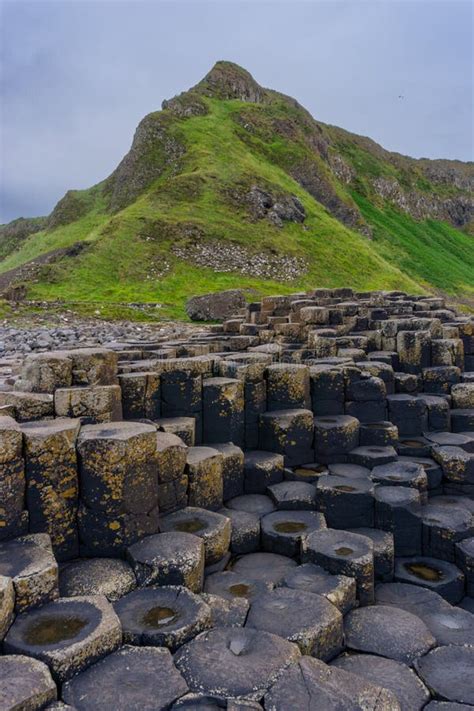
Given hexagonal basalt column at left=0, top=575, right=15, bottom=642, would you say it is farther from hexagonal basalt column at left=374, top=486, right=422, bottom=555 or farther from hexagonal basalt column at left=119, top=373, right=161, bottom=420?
hexagonal basalt column at left=374, top=486, right=422, bottom=555

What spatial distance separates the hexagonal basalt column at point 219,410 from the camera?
304 inches

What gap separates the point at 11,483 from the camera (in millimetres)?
4676

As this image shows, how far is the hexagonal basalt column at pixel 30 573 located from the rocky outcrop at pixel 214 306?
21717mm

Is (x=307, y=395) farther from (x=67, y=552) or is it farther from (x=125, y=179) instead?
(x=125, y=179)

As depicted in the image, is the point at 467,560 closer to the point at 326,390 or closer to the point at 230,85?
the point at 326,390

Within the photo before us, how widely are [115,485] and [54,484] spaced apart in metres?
0.57

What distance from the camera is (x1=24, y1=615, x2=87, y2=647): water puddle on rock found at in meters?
3.69

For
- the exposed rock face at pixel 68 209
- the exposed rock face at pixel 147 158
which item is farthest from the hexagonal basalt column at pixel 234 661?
the exposed rock face at pixel 68 209

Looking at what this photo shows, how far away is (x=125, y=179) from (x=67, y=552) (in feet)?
170

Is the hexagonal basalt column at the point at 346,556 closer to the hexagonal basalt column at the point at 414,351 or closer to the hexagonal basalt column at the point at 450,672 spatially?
the hexagonal basalt column at the point at 450,672

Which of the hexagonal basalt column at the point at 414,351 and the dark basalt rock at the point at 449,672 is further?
the hexagonal basalt column at the point at 414,351

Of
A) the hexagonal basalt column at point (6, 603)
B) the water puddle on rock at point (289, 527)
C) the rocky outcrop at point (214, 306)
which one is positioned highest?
the rocky outcrop at point (214, 306)

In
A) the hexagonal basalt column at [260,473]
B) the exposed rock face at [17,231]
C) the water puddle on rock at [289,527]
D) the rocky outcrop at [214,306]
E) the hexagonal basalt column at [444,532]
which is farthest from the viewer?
the exposed rock face at [17,231]

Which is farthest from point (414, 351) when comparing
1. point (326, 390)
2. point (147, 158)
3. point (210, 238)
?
point (147, 158)
